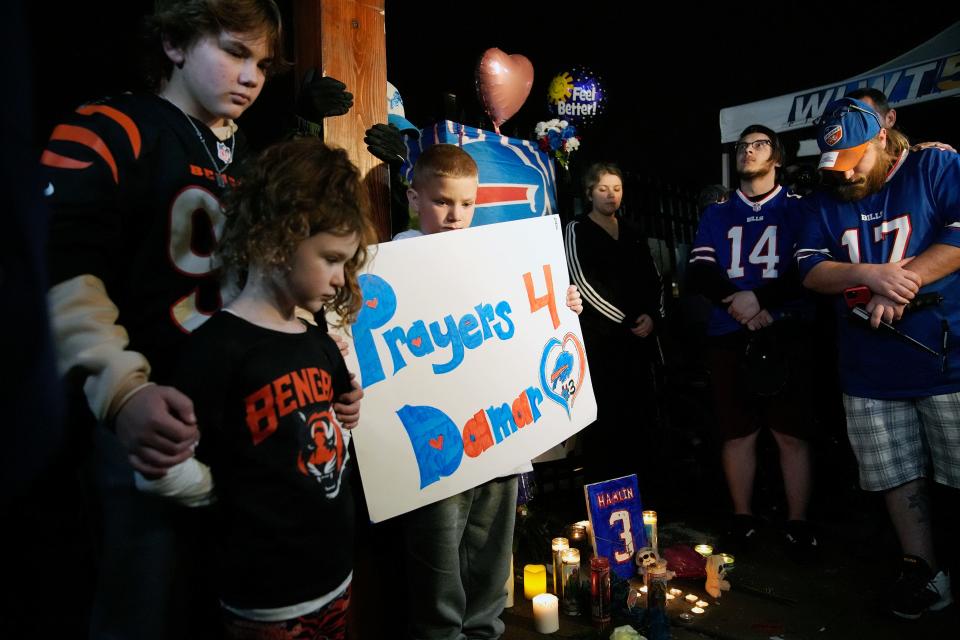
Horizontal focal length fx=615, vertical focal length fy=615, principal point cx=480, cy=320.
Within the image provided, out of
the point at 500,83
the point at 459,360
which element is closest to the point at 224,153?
the point at 459,360

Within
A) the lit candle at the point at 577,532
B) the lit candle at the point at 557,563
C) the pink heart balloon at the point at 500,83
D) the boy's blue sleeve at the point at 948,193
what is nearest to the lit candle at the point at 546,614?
the lit candle at the point at 557,563

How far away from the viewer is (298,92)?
181 centimetres

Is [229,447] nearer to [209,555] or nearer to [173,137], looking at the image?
[209,555]

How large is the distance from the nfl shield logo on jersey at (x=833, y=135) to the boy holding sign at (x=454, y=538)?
1494mm

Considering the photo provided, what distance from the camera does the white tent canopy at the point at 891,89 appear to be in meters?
5.00

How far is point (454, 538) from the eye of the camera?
181 cm

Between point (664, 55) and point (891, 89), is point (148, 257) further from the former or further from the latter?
point (664, 55)

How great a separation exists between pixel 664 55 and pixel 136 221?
749cm

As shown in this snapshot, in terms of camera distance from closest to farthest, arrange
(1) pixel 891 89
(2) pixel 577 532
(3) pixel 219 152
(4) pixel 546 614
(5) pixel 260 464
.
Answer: (5) pixel 260 464 → (3) pixel 219 152 → (4) pixel 546 614 → (2) pixel 577 532 → (1) pixel 891 89

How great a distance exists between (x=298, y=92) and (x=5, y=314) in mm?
1585

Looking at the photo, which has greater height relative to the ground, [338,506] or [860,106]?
[860,106]

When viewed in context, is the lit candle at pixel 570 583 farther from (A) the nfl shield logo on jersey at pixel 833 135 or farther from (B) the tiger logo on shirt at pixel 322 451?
(A) the nfl shield logo on jersey at pixel 833 135

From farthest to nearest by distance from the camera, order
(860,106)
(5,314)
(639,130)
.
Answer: (639,130) < (860,106) < (5,314)

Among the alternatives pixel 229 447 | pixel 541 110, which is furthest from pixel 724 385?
pixel 541 110
